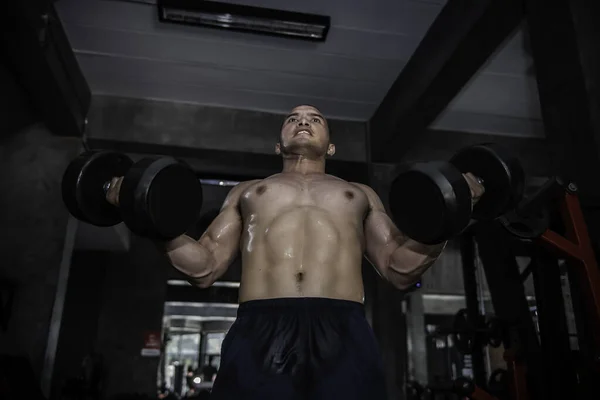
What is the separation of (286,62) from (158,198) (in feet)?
8.25

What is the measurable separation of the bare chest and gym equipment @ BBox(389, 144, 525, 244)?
0.29 m

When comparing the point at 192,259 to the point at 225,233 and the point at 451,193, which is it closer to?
the point at 225,233

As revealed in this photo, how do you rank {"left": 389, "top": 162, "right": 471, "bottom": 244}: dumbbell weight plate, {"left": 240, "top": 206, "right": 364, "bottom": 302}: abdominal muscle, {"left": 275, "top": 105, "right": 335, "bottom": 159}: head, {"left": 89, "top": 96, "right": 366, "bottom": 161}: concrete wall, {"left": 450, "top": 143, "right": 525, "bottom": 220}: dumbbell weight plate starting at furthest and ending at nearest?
{"left": 89, "top": 96, "right": 366, "bottom": 161}: concrete wall
{"left": 275, "top": 105, "right": 335, "bottom": 159}: head
{"left": 240, "top": 206, "right": 364, "bottom": 302}: abdominal muscle
{"left": 450, "top": 143, "right": 525, "bottom": 220}: dumbbell weight plate
{"left": 389, "top": 162, "right": 471, "bottom": 244}: dumbbell weight plate

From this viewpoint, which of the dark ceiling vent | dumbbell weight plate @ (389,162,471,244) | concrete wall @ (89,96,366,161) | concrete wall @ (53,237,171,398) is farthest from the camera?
concrete wall @ (53,237,171,398)

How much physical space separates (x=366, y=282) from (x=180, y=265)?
9.62 feet

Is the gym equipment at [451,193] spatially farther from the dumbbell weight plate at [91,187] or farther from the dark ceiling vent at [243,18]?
the dark ceiling vent at [243,18]

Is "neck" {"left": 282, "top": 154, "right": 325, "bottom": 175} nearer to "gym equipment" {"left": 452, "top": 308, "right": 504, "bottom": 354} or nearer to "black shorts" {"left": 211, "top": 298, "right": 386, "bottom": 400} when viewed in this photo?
"black shorts" {"left": 211, "top": 298, "right": 386, "bottom": 400}

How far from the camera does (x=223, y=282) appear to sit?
6277mm

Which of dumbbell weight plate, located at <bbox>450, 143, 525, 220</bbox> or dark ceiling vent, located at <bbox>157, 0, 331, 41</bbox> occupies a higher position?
dark ceiling vent, located at <bbox>157, 0, 331, 41</bbox>

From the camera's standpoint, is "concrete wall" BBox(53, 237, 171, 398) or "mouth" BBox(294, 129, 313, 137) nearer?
"mouth" BBox(294, 129, 313, 137)

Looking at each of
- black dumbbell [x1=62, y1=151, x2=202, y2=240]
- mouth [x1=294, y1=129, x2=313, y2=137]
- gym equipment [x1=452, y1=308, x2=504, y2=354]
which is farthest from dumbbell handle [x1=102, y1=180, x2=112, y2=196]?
gym equipment [x1=452, y1=308, x2=504, y2=354]

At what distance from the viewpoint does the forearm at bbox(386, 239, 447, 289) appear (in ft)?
3.85

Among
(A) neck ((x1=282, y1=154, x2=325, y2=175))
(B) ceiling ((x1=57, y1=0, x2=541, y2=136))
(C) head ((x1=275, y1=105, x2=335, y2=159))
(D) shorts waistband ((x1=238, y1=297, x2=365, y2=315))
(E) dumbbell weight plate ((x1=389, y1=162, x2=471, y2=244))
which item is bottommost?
(D) shorts waistband ((x1=238, y1=297, x2=365, y2=315))

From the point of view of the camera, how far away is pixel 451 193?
3.17 ft
